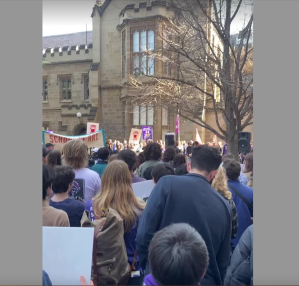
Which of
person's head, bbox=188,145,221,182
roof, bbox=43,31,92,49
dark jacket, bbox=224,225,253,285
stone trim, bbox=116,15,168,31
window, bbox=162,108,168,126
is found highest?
roof, bbox=43,31,92,49

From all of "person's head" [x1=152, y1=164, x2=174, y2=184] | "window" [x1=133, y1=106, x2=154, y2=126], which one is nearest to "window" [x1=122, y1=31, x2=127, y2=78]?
"window" [x1=133, y1=106, x2=154, y2=126]

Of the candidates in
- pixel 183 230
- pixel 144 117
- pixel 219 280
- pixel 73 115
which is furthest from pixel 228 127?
pixel 73 115

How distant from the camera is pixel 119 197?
2918 mm

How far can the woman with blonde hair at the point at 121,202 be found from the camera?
2.85 m

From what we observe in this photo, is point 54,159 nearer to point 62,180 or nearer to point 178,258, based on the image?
point 62,180

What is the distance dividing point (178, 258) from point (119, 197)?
133cm

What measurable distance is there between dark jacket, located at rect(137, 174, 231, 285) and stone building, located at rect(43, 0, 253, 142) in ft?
56.4

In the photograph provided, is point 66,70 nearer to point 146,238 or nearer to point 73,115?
point 73,115

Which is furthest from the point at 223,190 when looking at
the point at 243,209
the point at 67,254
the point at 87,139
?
the point at 87,139

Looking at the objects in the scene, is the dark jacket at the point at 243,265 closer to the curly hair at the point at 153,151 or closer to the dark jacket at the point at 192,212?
the dark jacket at the point at 192,212

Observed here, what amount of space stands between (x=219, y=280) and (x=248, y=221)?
4.66ft

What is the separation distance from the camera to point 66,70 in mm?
28953

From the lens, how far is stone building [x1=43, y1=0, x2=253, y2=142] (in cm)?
2267

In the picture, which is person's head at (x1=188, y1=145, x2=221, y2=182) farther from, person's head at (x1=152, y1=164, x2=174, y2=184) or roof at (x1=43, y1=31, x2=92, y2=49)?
roof at (x1=43, y1=31, x2=92, y2=49)
